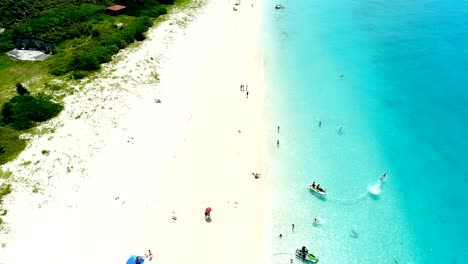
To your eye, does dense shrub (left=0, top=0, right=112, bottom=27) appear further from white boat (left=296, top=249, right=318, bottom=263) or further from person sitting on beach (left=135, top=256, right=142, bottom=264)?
white boat (left=296, top=249, right=318, bottom=263)

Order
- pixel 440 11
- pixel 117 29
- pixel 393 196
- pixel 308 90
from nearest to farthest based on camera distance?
pixel 393 196 < pixel 308 90 < pixel 117 29 < pixel 440 11

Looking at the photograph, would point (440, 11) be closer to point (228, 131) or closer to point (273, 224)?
point (228, 131)

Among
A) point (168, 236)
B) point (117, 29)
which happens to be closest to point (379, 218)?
point (168, 236)

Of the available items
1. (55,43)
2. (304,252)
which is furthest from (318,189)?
(55,43)

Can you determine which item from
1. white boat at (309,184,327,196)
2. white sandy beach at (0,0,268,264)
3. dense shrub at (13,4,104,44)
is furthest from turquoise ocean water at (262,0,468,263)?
dense shrub at (13,4,104,44)

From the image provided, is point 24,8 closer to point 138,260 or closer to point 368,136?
point 138,260

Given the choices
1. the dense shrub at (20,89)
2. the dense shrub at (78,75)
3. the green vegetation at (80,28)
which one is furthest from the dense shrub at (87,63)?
the dense shrub at (20,89)
